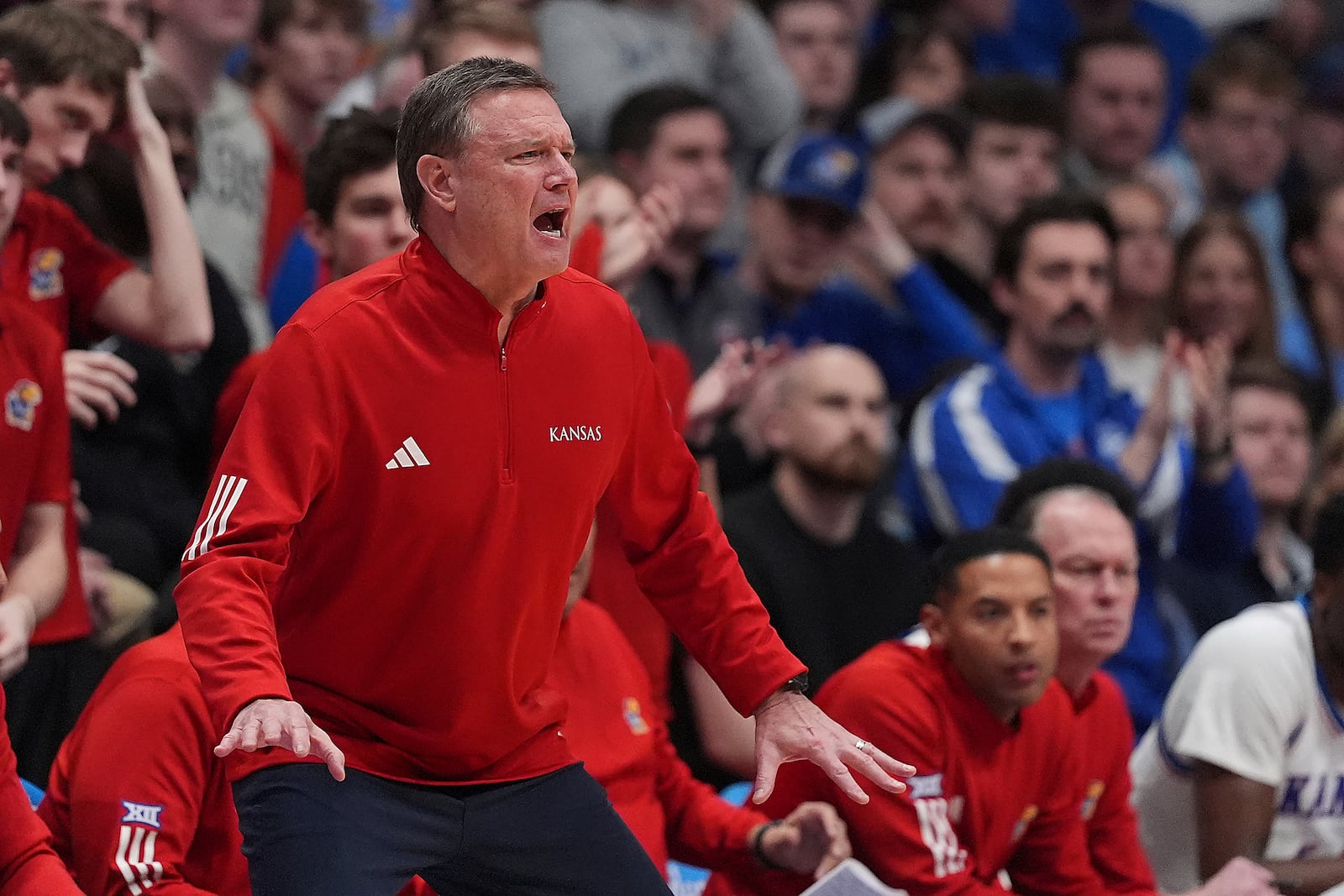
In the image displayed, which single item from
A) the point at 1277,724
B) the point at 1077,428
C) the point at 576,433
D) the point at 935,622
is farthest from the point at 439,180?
the point at 1077,428

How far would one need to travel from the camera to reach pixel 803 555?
5129mm

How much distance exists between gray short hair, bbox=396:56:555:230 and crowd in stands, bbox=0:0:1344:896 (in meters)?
0.05

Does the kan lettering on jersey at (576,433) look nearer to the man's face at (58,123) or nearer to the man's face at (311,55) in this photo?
the man's face at (58,123)

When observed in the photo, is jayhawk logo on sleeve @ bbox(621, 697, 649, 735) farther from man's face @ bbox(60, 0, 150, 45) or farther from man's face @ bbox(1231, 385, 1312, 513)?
man's face @ bbox(1231, 385, 1312, 513)

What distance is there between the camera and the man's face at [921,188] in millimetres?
6801

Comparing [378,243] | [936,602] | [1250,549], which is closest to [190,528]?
[378,243]

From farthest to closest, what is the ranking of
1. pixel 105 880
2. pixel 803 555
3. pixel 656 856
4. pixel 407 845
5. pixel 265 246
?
pixel 265 246 < pixel 803 555 < pixel 656 856 < pixel 105 880 < pixel 407 845

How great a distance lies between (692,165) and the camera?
241 inches

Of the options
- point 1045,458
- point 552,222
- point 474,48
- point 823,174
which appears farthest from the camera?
point 823,174

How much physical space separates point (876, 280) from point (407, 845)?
414 centimetres

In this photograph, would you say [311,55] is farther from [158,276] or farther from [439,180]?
[439,180]

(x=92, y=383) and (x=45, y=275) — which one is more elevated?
(x=45, y=275)

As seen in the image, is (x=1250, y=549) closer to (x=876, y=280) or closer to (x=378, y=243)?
(x=876, y=280)

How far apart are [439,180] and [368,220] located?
1430mm
